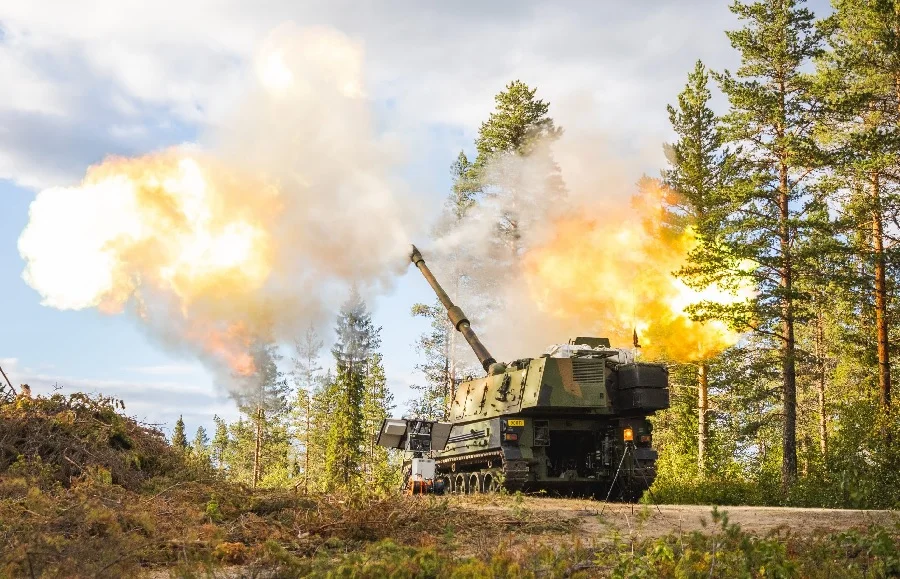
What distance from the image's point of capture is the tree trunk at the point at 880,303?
2625 cm

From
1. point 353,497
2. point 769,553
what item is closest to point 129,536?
point 353,497

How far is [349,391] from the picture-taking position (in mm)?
49562

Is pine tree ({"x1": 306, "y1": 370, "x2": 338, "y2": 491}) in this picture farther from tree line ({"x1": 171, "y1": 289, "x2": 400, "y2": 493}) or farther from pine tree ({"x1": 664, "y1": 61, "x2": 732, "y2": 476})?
pine tree ({"x1": 664, "y1": 61, "x2": 732, "y2": 476})

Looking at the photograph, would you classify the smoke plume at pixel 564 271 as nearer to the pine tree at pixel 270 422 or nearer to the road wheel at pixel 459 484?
the road wheel at pixel 459 484

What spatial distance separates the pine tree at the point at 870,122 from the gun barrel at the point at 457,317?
10732 millimetres

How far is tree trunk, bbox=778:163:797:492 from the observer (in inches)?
994

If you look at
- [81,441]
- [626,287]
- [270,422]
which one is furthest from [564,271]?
[270,422]

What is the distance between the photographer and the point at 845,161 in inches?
1003

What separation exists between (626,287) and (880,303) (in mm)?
7734

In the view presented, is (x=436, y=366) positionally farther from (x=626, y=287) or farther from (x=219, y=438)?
(x=219, y=438)

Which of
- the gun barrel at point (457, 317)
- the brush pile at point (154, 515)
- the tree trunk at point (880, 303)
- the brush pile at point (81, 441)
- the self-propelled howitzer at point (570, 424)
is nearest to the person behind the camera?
the brush pile at point (154, 515)

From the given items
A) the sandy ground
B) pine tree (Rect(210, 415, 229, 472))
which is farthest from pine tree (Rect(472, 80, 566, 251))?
pine tree (Rect(210, 415, 229, 472))

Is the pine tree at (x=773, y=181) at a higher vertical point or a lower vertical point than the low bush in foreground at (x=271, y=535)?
higher

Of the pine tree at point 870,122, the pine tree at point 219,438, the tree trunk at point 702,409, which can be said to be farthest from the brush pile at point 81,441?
the pine tree at point 219,438
